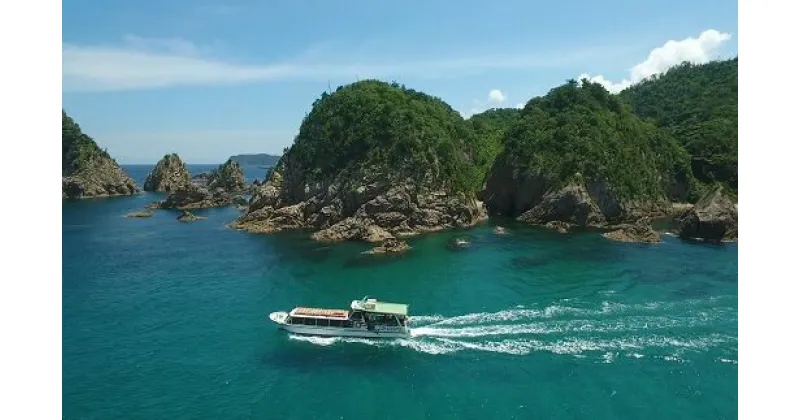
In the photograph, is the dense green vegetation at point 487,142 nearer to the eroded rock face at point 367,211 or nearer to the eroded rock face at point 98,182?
the eroded rock face at point 367,211

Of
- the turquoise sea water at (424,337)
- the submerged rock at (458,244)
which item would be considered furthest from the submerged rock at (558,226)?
the submerged rock at (458,244)

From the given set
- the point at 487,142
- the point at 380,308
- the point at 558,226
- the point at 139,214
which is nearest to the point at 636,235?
the point at 558,226

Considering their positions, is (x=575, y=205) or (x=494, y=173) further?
(x=494, y=173)

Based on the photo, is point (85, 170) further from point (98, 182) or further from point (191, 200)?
point (191, 200)

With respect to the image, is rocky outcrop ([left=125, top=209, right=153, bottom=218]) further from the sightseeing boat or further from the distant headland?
the sightseeing boat

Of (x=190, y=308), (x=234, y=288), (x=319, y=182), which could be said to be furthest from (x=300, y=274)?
(x=319, y=182)

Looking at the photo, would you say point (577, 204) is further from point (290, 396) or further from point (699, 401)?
point (290, 396)
